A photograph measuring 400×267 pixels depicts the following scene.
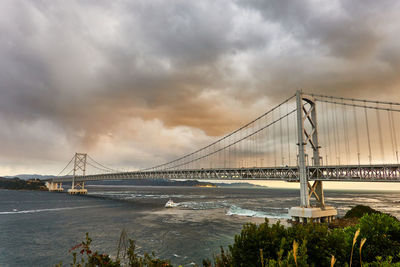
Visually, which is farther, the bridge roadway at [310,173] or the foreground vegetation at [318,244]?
the bridge roadway at [310,173]

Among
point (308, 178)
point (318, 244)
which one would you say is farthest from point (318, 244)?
point (308, 178)

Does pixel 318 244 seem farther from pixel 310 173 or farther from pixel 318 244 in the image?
pixel 310 173

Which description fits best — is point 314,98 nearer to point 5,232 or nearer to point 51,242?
point 51,242

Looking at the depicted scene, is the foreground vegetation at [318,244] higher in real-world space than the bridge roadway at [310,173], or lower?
lower

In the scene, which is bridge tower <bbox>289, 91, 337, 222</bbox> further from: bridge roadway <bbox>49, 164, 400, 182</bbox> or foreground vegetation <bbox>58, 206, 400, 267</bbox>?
foreground vegetation <bbox>58, 206, 400, 267</bbox>

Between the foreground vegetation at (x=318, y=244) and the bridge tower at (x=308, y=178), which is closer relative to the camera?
the foreground vegetation at (x=318, y=244)

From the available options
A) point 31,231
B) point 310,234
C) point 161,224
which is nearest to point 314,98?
point 161,224

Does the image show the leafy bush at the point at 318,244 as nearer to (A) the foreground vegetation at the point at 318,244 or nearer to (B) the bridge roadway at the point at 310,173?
(A) the foreground vegetation at the point at 318,244

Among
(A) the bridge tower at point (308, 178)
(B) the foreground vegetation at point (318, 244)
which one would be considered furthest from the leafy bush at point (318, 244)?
(A) the bridge tower at point (308, 178)

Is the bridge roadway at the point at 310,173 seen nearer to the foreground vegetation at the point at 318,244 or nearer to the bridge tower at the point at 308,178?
the bridge tower at the point at 308,178
